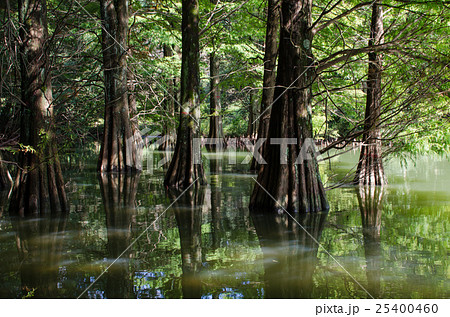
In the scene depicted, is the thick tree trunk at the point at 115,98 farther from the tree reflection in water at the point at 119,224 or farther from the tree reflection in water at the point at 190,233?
the tree reflection in water at the point at 190,233

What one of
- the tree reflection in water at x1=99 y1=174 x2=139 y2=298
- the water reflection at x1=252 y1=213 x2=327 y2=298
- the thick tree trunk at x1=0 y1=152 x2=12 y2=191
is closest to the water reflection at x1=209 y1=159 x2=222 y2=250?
the water reflection at x1=252 y1=213 x2=327 y2=298

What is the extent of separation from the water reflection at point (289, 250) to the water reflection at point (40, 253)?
6.66ft

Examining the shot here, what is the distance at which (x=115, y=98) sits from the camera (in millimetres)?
14227

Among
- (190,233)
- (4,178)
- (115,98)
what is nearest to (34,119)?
(190,233)

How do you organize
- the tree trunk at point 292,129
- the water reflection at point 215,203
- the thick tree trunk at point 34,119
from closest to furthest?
1. the water reflection at point 215,203
2. the thick tree trunk at point 34,119
3. the tree trunk at point 292,129

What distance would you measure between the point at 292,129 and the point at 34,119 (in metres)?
4.25

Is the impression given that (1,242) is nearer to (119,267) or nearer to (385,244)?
(119,267)

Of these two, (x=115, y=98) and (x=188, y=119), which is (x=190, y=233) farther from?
(x=115, y=98)

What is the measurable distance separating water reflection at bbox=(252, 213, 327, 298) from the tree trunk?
37 centimetres

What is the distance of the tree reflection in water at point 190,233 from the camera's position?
4.37 meters

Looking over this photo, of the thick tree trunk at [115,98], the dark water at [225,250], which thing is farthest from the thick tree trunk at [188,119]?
the thick tree trunk at [115,98]

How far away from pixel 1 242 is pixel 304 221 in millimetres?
4211

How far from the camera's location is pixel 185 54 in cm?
1152

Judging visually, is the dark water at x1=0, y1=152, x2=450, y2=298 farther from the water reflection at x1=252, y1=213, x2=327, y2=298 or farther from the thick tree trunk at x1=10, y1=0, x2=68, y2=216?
the thick tree trunk at x1=10, y1=0, x2=68, y2=216
